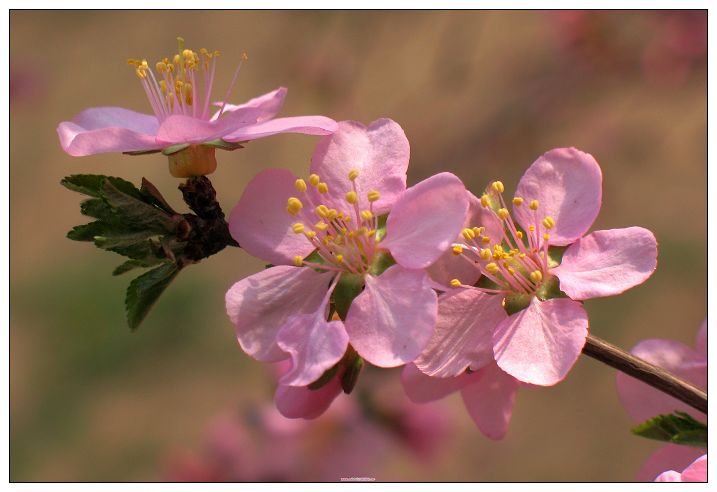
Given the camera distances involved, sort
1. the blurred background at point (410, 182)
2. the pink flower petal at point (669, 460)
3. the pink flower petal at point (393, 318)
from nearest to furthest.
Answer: the pink flower petal at point (393, 318)
the pink flower petal at point (669, 460)
the blurred background at point (410, 182)

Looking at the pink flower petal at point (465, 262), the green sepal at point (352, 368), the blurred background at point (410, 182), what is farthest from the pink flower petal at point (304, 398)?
the blurred background at point (410, 182)

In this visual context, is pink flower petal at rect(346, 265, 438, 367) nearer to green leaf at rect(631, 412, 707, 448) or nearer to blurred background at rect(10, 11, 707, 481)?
green leaf at rect(631, 412, 707, 448)

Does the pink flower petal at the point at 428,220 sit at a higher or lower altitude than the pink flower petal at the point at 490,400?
→ higher

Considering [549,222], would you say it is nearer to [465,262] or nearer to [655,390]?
[465,262]

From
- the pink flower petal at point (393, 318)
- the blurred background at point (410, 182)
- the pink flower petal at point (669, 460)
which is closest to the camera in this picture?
the pink flower petal at point (393, 318)

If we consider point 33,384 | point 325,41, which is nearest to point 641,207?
point 325,41

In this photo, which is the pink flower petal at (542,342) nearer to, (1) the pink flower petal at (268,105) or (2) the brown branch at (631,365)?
(2) the brown branch at (631,365)

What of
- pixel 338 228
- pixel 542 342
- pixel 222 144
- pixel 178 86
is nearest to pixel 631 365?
pixel 542 342
